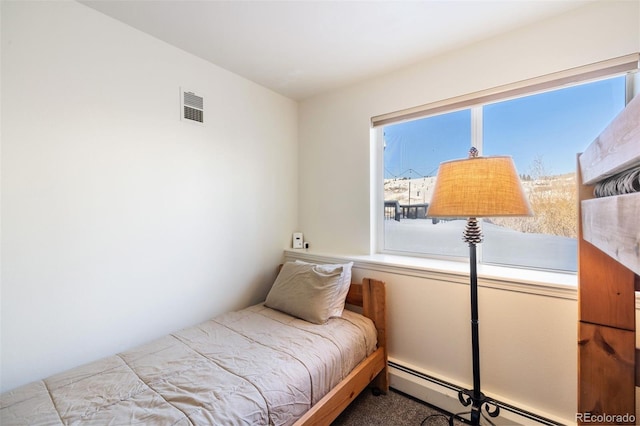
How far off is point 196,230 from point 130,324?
0.68 meters

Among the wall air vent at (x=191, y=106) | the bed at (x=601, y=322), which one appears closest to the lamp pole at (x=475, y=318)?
the bed at (x=601, y=322)

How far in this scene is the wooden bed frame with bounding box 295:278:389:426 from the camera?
1334 millimetres

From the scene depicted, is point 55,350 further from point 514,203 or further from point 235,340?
point 514,203

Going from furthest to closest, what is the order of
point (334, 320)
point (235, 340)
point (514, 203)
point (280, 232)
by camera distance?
1. point (280, 232)
2. point (334, 320)
3. point (235, 340)
4. point (514, 203)

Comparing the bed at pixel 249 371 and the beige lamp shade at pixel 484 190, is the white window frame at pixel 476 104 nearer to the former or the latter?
the bed at pixel 249 371

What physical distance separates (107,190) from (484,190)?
1.99 m

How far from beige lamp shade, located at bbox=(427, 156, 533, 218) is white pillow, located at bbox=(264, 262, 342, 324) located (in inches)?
35.5

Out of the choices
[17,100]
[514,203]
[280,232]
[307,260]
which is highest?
[17,100]

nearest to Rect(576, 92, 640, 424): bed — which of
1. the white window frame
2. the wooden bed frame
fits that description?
the white window frame

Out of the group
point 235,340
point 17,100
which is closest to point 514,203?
point 235,340

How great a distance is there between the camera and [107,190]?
1.53 meters

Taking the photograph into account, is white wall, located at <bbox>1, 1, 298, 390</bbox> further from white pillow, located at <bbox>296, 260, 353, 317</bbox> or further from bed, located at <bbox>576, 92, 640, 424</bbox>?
bed, located at <bbox>576, 92, 640, 424</bbox>

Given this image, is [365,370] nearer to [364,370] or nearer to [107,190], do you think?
[364,370]

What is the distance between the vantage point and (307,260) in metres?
2.38
